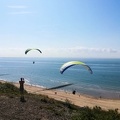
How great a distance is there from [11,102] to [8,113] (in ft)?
7.73

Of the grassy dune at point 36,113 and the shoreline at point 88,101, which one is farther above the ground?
the grassy dune at point 36,113

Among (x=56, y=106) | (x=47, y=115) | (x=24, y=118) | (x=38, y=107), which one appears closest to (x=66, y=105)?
(x=56, y=106)

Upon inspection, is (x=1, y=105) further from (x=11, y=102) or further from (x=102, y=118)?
(x=102, y=118)

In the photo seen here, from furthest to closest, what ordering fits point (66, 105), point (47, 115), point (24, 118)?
1. point (66, 105)
2. point (47, 115)
3. point (24, 118)

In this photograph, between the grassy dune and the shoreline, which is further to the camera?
the shoreline

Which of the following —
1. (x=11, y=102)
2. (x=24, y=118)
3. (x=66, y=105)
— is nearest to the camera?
(x=24, y=118)

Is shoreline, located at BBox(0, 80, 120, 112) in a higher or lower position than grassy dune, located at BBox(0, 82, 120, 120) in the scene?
lower

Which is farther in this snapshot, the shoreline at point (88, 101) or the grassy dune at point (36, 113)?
the shoreline at point (88, 101)

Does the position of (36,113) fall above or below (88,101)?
above

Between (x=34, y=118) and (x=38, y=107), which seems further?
(x=38, y=107)

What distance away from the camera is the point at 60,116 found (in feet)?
41.7

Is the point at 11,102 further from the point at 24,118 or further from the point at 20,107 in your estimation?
the point at 24,118

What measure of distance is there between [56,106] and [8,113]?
144 inches

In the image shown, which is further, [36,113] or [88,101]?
[88,101]
